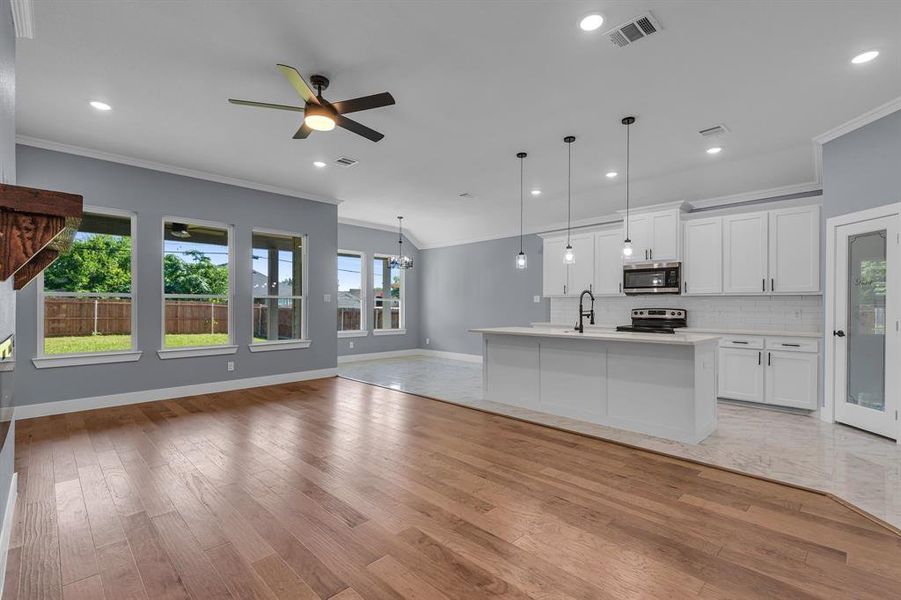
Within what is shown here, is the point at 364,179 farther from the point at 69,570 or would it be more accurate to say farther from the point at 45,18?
the point at 69,570

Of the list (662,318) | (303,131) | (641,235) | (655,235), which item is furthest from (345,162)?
(662,318)

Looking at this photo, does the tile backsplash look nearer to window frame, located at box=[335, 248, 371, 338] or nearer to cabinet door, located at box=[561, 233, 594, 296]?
cabinet door, located at box=[561, 233, 594, 296]

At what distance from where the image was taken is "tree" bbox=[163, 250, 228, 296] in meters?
5.31

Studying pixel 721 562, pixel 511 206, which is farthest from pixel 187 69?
pixel 511 206

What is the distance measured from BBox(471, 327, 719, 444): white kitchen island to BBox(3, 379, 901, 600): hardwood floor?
0.53 meters

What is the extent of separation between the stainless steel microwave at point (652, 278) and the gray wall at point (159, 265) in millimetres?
4788

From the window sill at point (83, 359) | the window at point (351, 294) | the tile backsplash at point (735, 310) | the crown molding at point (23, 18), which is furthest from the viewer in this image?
the window at point (351, 294)

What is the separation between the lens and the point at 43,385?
4.38 meters

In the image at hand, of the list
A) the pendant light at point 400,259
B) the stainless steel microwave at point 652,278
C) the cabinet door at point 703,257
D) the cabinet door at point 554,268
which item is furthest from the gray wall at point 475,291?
the cabinet door at point 703,257

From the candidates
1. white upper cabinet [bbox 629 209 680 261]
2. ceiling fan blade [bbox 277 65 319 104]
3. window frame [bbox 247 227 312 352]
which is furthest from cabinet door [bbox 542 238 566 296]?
ceiling fan blade [bbox 277 65 319 104]

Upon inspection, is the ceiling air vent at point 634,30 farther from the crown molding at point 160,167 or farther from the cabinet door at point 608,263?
the crown molding at point 160,167

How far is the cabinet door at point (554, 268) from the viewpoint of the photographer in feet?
23.2

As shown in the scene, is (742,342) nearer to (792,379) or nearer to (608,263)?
(792,379)

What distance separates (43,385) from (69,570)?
3627 mm
